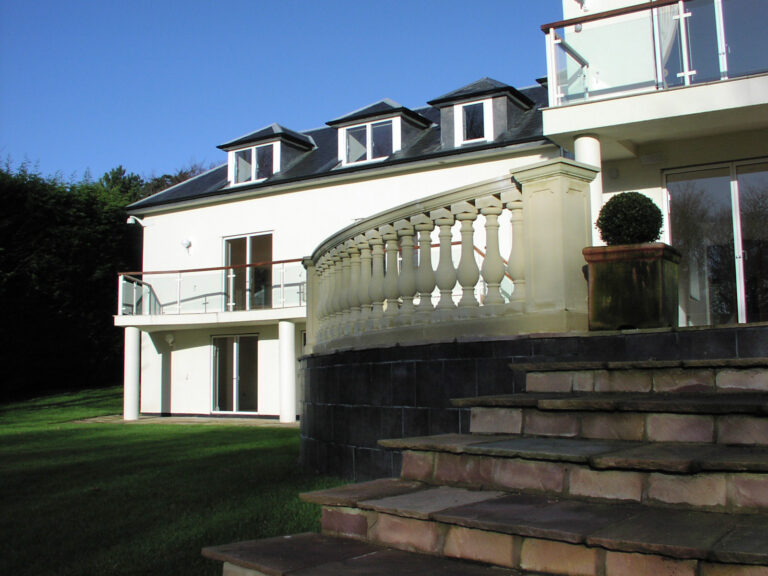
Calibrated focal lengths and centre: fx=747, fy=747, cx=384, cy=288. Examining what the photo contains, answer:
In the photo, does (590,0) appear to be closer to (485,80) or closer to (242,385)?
(485,80)

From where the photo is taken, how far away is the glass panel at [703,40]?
1046 cm

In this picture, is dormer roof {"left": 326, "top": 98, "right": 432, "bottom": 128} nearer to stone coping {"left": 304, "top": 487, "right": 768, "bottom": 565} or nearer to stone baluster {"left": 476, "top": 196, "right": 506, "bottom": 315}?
stone baluster {"left": 476, "top": 196, "right": 506, "bottom": 315}

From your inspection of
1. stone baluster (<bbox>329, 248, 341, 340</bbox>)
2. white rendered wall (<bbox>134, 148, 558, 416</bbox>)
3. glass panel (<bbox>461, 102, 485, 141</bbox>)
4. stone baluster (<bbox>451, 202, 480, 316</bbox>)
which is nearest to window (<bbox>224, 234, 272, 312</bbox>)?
white rendered wall (<bbox>134, 148, 558, 416</bbox>)

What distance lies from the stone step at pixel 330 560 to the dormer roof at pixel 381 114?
1733 centimetres

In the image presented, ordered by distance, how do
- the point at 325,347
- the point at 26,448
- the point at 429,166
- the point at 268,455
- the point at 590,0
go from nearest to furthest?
the point at 325,347 → the point at 268,455 → the point at 26,448 → the point at 590,0 → the point at 429,166

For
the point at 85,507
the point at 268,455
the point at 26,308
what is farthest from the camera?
the point at 26,308

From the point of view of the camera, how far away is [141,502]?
236 inches

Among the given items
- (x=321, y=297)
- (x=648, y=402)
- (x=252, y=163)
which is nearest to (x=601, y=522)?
(x=648, y=402)

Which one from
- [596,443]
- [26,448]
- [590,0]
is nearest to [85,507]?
[596,443]

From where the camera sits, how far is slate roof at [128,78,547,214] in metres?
17.4

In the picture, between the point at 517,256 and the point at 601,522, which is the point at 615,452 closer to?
the point at 601,522

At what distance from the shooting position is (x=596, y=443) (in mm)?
3314

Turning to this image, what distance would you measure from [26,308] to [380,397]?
21.3 meters

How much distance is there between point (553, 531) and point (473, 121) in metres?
16.5
